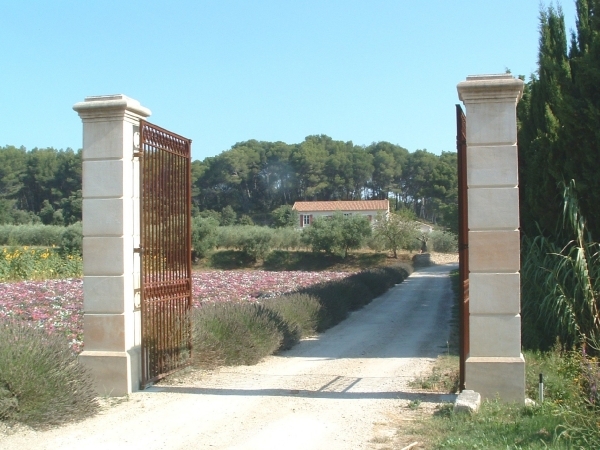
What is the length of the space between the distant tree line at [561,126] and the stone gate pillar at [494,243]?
4.11m

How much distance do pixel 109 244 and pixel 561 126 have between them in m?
7.84

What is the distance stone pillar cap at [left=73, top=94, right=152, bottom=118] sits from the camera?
7.83m

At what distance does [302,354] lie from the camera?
12.0 meters

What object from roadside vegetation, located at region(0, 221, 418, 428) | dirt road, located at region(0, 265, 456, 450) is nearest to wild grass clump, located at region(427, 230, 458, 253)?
roadside vegetation, located at region(0, 221, 418, 428)

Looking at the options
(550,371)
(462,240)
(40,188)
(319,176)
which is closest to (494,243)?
(462,240)

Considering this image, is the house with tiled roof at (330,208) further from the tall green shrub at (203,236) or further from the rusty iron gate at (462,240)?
the rusty iron gate at (462,240)

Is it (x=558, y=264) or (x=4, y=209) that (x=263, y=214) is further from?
(x=558, y=264)

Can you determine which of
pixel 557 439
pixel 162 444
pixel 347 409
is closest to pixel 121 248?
pixel 162 444

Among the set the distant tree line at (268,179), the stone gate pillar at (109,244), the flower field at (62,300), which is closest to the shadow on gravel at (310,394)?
the stone gate pillar at (109,244)

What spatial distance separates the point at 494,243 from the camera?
733cm

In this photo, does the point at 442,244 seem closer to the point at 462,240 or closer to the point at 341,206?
the point at 341,206

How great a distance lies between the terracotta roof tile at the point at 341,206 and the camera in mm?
79312

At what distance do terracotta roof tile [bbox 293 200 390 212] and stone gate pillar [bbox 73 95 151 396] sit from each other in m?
71.3

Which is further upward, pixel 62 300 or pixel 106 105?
pixel 106 105
